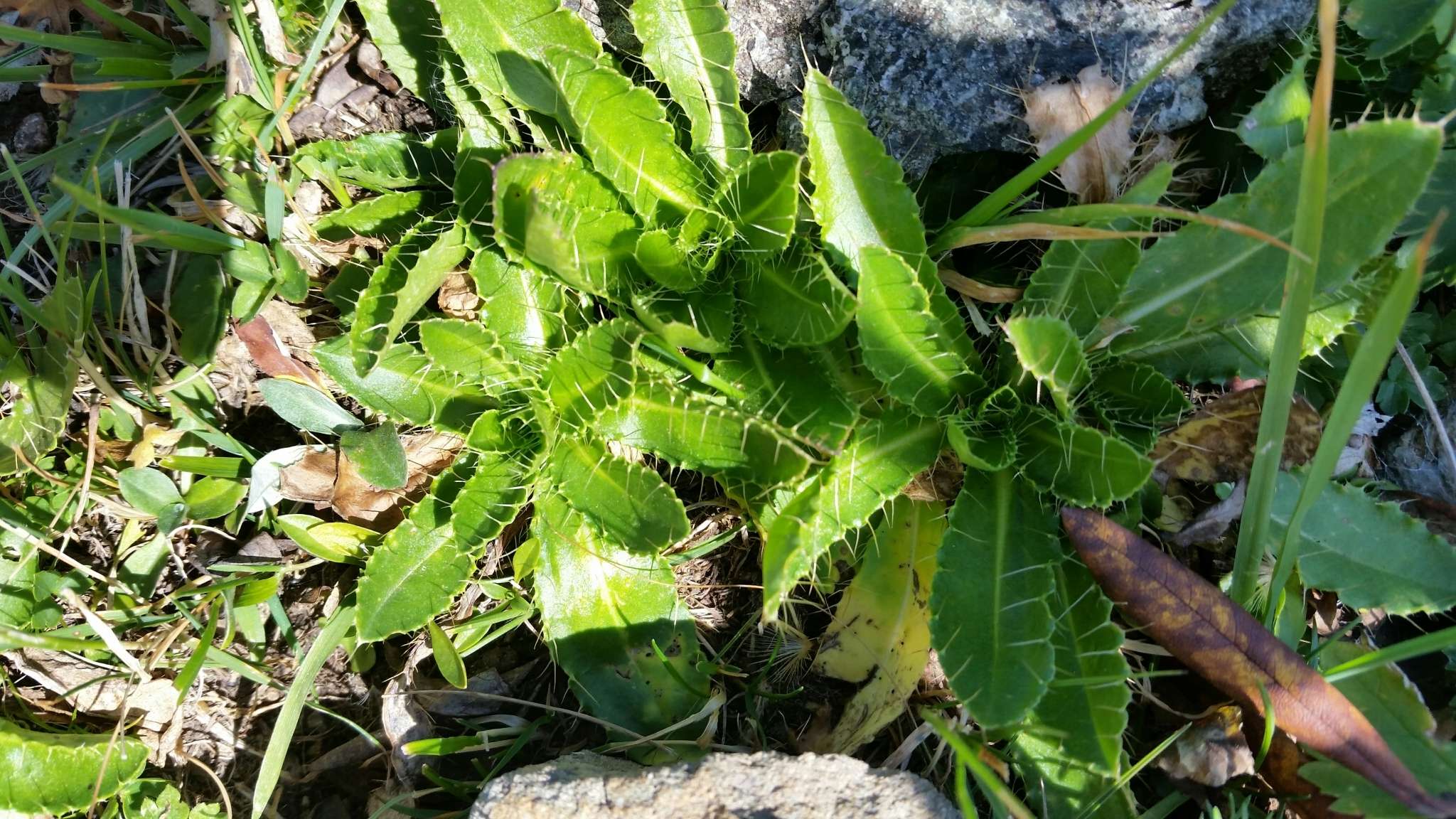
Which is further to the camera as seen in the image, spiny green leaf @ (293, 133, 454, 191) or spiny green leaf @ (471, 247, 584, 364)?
spiny green leaf @ (293, 133, 454, 191)

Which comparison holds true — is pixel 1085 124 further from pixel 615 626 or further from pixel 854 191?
pixel 615 626

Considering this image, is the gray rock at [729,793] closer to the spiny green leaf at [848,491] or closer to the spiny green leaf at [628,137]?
the spiny green leaf at [848,491]

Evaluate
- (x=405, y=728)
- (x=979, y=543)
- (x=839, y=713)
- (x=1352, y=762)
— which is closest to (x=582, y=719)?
(x=405, y=728)

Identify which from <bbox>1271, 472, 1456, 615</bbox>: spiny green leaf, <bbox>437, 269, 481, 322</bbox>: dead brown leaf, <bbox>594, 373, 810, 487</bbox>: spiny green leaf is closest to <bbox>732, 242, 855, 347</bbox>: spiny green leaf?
<bbox>594, 373, 810, 487</bbox>: spiny green leaf

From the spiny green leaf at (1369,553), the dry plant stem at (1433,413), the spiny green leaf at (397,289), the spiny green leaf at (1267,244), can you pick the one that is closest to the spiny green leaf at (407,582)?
the spiny green leaf at (397,289)

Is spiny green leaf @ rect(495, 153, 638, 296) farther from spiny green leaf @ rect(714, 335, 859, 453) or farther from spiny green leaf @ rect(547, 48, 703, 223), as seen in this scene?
spiny green leaf @ rect(714, 335, 859, 453)

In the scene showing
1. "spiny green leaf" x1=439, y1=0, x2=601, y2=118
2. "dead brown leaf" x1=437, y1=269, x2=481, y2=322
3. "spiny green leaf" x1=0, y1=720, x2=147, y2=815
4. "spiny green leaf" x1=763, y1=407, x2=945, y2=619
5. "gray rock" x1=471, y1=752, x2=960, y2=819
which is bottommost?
"spiny green leaf" x1=0, y1=720, x2=147, y2=815

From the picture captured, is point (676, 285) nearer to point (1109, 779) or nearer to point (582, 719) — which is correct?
point (582, 719)
